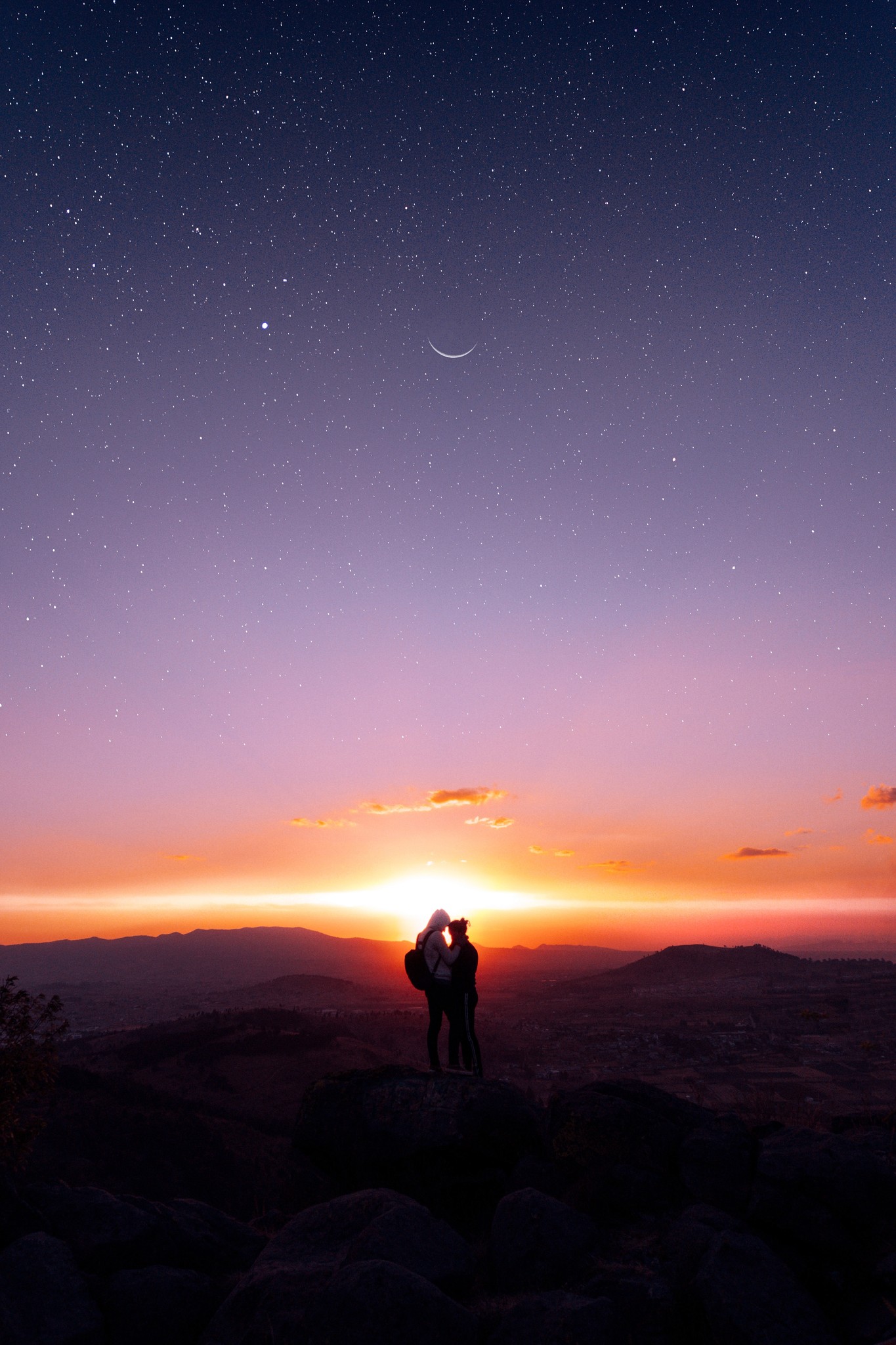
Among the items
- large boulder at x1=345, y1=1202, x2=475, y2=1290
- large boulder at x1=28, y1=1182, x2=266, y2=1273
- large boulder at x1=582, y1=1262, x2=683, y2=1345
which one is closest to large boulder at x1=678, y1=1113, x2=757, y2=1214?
large boulder at x1=582, y1=1262, x2=683, y2=1345

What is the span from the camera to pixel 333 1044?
130 ft

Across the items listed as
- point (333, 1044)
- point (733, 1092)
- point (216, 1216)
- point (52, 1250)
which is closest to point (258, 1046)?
point (333, 1044)

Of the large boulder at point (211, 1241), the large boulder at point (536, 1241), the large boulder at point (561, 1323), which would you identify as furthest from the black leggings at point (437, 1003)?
the large boulder at point (561, 1323)

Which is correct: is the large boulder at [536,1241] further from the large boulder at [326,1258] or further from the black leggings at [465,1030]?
the black leggings at [465,1030]

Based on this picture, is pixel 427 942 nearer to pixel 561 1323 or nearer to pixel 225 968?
pixel 561 1323

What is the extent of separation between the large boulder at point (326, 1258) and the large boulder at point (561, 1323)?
3.10 ft

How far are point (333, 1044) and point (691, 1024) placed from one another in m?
28.1

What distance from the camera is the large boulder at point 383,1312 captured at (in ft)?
21.1

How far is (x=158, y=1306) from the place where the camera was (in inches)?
321

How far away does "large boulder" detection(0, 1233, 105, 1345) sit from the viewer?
7.56m

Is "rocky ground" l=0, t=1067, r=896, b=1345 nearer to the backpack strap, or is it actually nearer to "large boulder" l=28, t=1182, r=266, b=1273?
"large boulder" l=28, t=1182, r=266, b=1273

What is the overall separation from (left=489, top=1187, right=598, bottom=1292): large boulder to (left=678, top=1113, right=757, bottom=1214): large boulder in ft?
6.16

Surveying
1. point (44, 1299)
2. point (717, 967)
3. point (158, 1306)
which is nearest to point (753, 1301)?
point (158, 1306)

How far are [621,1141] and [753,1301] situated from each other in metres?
3.90
